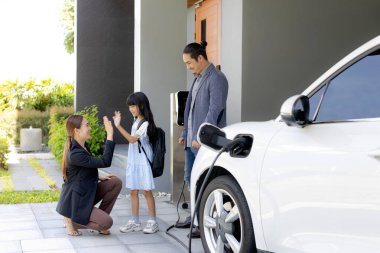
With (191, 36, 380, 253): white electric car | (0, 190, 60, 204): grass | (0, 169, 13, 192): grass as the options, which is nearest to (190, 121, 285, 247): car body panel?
(191, 36, 380, 253): white electric car

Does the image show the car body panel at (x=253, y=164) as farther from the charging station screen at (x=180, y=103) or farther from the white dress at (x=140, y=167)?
the charging station screen at (x=180, y=103)

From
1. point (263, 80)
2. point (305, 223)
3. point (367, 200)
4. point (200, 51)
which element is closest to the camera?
point (367, 200)

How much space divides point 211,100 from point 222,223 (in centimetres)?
167

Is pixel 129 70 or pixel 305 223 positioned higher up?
pixel 129 70

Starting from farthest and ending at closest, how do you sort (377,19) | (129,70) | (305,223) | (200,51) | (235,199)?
(129,70), (377,19), (200,51), (235,199), (305,223)

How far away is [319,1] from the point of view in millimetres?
7996

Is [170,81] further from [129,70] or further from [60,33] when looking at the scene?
[60,33]

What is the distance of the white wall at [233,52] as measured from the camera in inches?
302

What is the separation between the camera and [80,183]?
6.46 m

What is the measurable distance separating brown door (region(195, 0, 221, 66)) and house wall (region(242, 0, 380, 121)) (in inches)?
65.6

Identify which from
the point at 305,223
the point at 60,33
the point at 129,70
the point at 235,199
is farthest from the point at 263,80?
the point at 60,33

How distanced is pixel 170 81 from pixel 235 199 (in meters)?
5.88

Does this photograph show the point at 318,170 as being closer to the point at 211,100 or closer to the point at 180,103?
the point at 211,100

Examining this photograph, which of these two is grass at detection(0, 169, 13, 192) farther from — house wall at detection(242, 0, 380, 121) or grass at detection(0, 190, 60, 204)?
house wall at detection(242, 0, 380, 121)
